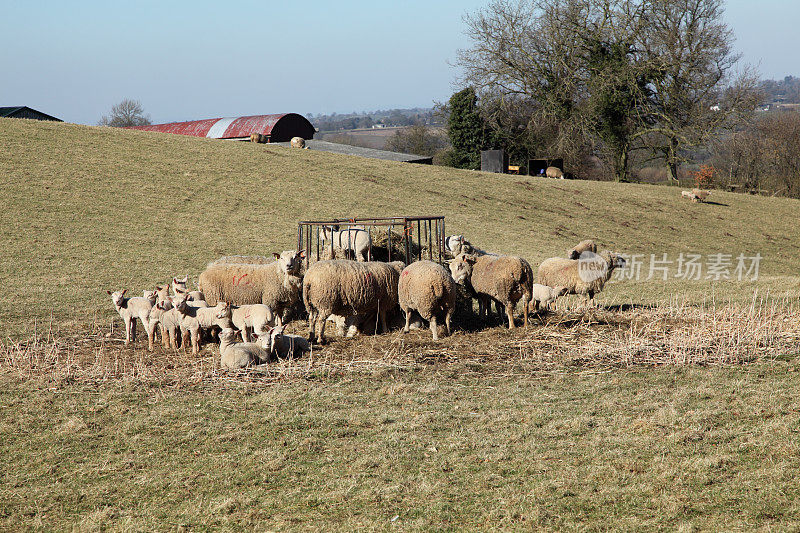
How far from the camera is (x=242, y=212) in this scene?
23984 mm

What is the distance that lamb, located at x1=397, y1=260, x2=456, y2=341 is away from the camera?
1025 centimetres

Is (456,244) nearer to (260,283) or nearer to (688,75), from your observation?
(260,283)

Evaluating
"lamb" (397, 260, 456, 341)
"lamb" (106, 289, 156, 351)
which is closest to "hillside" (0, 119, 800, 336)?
"lamb" (106, 289, 156, 351)

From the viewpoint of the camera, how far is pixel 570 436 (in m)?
6.35

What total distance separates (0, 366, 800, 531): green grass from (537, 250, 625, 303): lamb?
4.79 meters

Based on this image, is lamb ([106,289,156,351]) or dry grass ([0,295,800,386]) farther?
lamb ([106,289,156,351])

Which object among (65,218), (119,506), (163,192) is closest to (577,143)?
(163,192)

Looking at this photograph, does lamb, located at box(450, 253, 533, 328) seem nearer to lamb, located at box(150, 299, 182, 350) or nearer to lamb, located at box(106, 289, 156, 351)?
lamb, located at box(150, 299, 182, 350)

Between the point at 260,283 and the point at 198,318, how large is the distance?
5.29 ft

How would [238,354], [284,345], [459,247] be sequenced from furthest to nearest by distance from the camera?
1. [459,247]
2. [284,345]
3. [238,354]

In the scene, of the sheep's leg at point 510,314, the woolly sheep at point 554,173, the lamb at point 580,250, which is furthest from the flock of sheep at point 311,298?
the woolly sheep at point 554,173

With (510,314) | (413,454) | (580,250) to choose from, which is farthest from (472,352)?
(580,250)

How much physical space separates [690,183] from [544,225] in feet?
85.6

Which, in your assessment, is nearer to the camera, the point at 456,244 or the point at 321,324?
the point at 321,324
